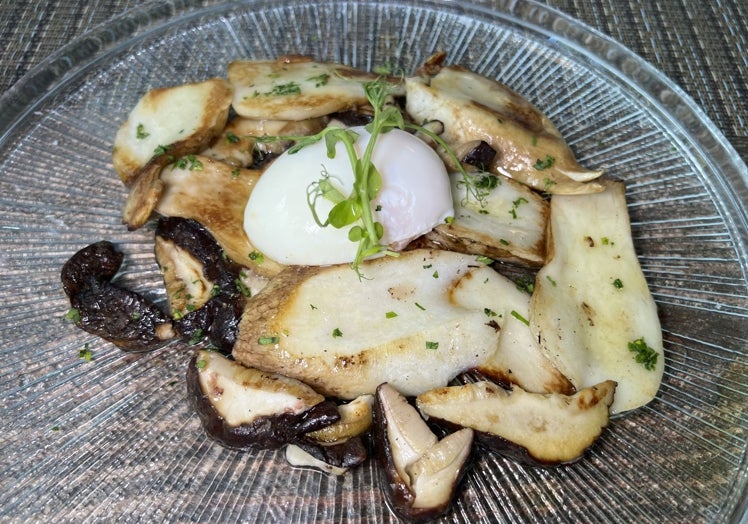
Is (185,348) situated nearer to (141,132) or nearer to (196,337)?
(196,337)

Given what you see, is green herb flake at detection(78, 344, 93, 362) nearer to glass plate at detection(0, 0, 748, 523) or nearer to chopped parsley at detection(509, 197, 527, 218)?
glass plate at detection(0, 0, 748, 523)

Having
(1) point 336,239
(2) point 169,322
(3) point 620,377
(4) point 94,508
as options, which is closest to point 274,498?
(4) point 94,508

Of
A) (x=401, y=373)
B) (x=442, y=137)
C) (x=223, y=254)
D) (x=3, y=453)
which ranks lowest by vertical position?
(x=3, y=453)

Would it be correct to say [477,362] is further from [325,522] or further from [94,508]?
[94,508]

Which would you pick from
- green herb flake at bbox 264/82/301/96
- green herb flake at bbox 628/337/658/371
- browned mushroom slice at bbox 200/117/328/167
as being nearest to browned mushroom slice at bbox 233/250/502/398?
green herb flake at bbox 628/337/658/371

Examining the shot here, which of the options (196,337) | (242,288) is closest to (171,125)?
(242,288)
